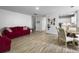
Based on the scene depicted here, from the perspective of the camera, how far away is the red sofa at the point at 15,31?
239 centimetres

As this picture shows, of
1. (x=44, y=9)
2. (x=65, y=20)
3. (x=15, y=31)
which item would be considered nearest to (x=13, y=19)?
(x=15, y=31)

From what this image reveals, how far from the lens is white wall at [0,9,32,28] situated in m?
2.34

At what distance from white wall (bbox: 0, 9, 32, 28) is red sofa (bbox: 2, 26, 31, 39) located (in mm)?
101

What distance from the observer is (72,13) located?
7.70 ft

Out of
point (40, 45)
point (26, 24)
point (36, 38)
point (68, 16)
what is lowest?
point (40, 45)

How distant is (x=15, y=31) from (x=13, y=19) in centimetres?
31

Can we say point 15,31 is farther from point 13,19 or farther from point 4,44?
point 4,44

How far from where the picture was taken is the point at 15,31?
8.14 ft

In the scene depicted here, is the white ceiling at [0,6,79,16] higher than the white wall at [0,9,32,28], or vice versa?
the white ceiling at [0,6,79,16]

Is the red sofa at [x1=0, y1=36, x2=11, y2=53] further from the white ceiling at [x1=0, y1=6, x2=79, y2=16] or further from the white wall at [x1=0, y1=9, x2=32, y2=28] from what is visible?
the white ceiling at [x1=0, y1=6, x2=79, y2=16]

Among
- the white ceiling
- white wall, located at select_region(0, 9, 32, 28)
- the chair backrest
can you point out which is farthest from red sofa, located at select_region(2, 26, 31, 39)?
the chair backrest

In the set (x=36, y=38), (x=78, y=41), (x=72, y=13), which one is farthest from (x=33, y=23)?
(x=78, y=41)
